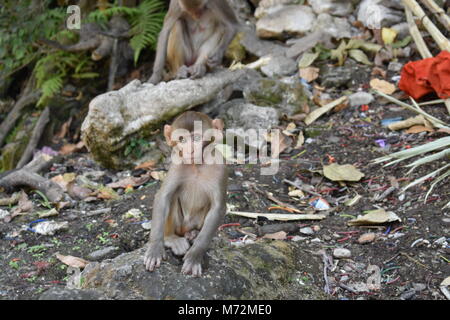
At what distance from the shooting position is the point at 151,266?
3.15 m

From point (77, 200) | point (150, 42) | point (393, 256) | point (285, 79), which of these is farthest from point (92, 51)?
point (393, 256)

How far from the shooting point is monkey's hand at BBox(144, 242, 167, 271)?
10.4 feet

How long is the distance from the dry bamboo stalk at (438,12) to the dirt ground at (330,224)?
1030 mm

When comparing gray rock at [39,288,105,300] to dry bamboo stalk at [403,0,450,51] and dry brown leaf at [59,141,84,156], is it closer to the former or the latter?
dry brown leaf at [59,141,84,156]

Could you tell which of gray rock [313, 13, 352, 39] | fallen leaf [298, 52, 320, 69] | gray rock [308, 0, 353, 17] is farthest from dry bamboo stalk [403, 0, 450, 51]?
gray rock [308, 0, 353, 17]

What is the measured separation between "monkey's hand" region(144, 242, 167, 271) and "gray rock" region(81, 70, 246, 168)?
102 inches

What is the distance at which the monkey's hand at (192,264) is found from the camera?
315 cm

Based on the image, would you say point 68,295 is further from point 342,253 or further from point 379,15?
point 379,15

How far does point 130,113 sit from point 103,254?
1.87 meters

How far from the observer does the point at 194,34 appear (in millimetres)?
6523

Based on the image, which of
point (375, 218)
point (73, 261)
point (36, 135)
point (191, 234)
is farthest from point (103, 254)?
point (36, 135)

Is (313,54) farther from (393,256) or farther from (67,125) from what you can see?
(393,256)

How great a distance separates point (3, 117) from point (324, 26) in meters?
4.83

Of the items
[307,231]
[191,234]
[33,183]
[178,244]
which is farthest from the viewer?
[33,183]
